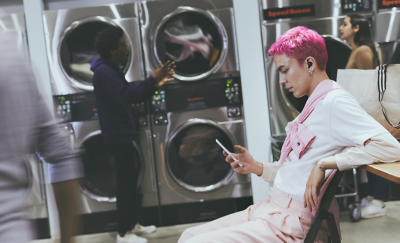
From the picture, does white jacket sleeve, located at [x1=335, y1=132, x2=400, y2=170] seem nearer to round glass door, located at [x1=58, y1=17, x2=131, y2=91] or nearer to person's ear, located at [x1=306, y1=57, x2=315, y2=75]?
person's ear, located at [x1=306, y1=57, x2=315, y2=75]

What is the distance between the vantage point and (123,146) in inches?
98.4

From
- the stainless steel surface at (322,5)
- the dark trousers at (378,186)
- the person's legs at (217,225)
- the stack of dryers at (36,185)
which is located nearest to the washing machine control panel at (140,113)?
the stack of dryers at (36,185)

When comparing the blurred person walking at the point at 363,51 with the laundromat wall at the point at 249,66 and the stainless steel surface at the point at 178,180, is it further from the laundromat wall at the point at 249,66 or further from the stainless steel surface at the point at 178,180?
the stainless steel surface at the point at 178,180

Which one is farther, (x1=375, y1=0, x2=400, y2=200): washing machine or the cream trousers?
(x1=375, y1=0, x2=400, y2=200): washing machine

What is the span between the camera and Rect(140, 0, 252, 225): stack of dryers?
8.46 feet

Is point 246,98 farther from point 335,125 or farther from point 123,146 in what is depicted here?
point 335,125

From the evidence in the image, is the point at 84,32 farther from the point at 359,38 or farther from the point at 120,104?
the point at 359,38

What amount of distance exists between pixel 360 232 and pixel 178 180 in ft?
4.67

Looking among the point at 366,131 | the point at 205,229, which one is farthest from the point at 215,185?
the point at 366,131

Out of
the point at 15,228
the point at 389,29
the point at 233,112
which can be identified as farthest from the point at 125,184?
the point at 389,29

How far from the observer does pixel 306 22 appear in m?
2.57

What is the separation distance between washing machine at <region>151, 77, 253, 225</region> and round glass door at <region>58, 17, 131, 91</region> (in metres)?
0.53

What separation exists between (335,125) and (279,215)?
365 mm

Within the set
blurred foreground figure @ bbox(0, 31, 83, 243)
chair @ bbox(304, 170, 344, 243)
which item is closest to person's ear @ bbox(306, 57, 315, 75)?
chair @ bbox(304, 170, 344, 243)
